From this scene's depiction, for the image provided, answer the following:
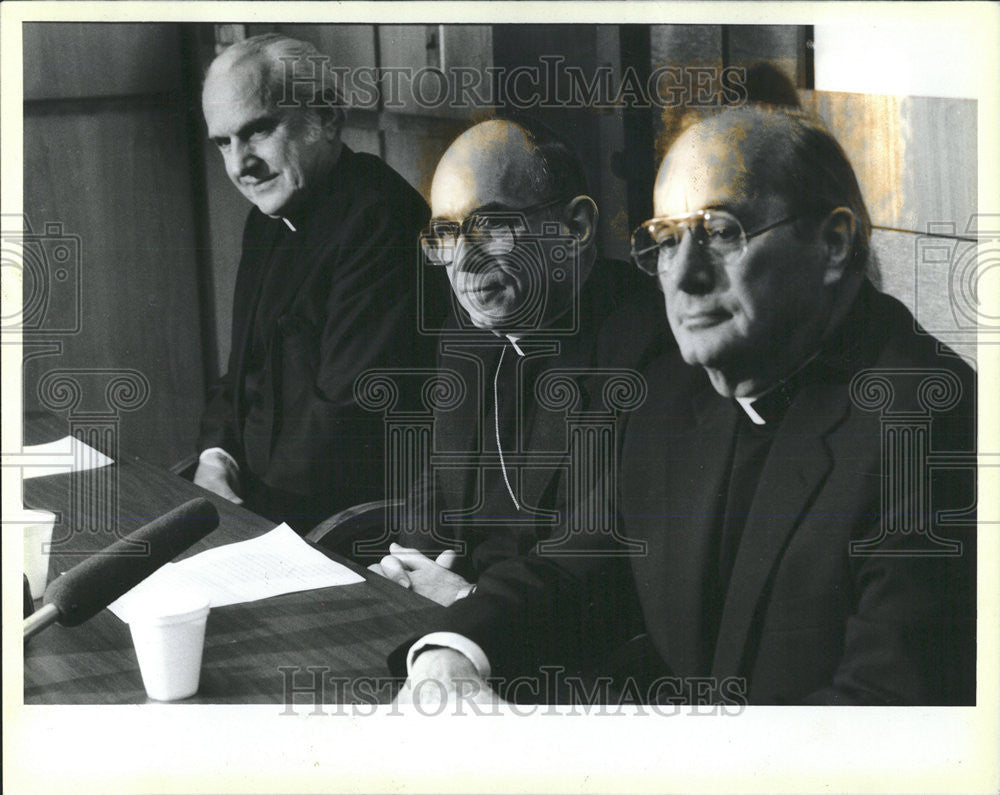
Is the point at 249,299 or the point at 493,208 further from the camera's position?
the point at 249,299

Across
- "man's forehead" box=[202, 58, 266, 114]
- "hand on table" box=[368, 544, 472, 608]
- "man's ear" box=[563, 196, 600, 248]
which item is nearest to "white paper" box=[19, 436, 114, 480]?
"hand on table" box=[368, 544, 472, 608]

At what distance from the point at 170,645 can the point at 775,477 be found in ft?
3.82

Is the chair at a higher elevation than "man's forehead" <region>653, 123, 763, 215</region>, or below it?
below

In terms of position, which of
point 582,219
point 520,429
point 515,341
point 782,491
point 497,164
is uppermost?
point 497,164

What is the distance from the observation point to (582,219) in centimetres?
228

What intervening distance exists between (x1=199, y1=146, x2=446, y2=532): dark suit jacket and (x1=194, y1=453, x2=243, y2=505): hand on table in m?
0.03

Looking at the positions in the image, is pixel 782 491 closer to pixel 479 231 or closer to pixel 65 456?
pixel 479 231

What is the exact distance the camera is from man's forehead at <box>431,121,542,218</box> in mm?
2275

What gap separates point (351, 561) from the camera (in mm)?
2336

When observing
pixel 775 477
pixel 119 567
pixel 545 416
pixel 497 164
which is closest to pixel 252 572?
pixel 119 567

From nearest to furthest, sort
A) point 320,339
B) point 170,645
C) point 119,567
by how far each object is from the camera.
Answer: point 170,645, point 119,567, point 320,339

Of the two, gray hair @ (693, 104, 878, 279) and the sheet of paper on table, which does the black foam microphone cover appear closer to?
the sheet of paper on table

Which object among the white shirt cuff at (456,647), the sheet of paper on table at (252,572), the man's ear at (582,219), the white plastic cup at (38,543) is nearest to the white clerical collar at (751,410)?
the man's ear at (582,219)

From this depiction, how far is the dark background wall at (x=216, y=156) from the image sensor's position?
226 centimetres
